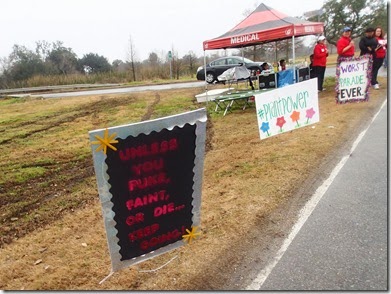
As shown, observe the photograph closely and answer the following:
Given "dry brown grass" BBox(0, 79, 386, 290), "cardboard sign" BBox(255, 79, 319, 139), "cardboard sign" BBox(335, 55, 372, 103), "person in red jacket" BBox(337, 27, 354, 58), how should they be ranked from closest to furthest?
"dry brown grass" BBox(0, 79, 386, 290) < "cardboard sign" BBox(255, 79, 319, 139) < "cardboard sign" BBox(335, 55, 372, 103) < "person in red jacket" BBox(337, 27, 354, 58)

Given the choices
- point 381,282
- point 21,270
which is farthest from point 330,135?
point 21,270

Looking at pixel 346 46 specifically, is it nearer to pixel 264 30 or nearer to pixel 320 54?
pixel 320 54

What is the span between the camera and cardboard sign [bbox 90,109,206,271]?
2375mm

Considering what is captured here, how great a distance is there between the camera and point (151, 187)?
2629 millimetres

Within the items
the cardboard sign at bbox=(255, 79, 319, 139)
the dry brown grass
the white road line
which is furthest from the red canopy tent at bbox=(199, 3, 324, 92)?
the white road line

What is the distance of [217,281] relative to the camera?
2.65 m

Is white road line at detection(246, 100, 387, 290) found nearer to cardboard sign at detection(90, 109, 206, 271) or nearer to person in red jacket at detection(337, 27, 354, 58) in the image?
cardboard sign at detection(90, 109, 206, 271)

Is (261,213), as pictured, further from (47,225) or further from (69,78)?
(69,78)

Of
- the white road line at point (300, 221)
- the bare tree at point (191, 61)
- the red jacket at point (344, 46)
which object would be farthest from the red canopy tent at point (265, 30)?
the bare tree at point (191, 61)

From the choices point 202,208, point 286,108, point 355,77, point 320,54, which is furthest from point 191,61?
point 202,208

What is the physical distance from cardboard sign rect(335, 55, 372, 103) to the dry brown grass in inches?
11.7

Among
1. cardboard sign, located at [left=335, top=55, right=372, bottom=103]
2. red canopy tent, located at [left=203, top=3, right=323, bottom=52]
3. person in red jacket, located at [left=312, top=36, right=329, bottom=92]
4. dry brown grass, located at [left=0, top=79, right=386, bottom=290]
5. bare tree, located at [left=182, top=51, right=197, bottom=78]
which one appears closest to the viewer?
dry brown grass, located at [left=0, top=79, right=386, bottom=290]

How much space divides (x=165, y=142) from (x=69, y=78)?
116 feet

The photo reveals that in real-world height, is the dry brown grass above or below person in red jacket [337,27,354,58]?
below
